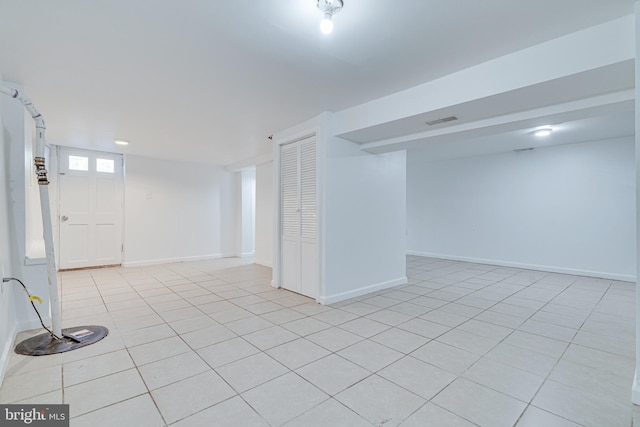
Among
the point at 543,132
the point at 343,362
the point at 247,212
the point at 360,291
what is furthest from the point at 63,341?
the point at 543,132

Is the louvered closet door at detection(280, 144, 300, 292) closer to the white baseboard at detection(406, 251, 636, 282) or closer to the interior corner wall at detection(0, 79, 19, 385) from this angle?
the interior corner wall at detection(0, 79, 19, 385)

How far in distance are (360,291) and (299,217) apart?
136 cm

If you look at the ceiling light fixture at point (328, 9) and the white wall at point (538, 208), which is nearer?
the ceiling light fixture at point (328, 9)

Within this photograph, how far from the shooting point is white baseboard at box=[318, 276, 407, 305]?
3.68 meters

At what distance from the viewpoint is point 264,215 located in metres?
6.37

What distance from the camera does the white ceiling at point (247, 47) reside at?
5.93 ft

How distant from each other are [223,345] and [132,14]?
255 cm

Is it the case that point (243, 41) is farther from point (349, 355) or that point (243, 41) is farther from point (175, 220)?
point (175, 220)

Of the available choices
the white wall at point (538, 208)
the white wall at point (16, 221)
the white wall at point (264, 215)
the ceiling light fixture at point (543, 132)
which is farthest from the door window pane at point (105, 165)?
the ceiling light fixture at point (543, 132)

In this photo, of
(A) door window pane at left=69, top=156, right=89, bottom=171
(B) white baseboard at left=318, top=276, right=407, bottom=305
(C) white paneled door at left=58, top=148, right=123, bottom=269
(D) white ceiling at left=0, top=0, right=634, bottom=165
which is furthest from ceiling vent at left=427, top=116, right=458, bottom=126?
(A) door window pane at left=69, top=156, right=89, bottom=171

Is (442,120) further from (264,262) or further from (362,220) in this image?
(264,262)

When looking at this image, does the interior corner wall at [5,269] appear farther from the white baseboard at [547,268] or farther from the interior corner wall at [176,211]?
the white baseboard at [547,268]

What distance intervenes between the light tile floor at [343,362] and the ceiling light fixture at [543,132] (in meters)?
2.47

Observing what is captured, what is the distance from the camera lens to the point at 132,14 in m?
1.85
